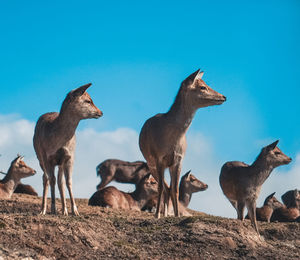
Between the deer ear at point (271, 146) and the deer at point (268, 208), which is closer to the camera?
the deer ear at point (271, 146)

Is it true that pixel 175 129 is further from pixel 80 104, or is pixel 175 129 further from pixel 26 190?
pixel 26 190

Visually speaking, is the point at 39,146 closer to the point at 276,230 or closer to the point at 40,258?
the point at 40,258

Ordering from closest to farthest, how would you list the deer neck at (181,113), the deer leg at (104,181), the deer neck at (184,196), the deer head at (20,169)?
the deer neck at (181,113) → the deer head at (20,169) → the deer neck at (184,196) → the deer leg at (104,181)

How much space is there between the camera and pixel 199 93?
12461mm

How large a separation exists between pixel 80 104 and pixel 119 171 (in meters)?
14.8

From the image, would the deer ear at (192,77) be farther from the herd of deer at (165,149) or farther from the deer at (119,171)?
the deer at (119,171)

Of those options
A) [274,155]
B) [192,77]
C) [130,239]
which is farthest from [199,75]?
[130,239]

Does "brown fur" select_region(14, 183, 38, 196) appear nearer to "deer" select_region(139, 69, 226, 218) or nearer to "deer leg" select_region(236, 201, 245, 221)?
"deer leg" select_region(236, 201, 245, 221)

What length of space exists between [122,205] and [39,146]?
26.9 feet

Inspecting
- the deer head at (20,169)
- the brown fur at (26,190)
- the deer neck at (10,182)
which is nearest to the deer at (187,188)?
the brown fur at (26,190)

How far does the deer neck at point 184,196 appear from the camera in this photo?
2150 centimetres

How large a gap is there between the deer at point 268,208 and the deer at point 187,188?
2.16 meters

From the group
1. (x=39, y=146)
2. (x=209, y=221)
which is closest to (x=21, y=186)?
(x=39, y=146)

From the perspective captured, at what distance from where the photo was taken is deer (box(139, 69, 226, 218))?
40.0 feet
